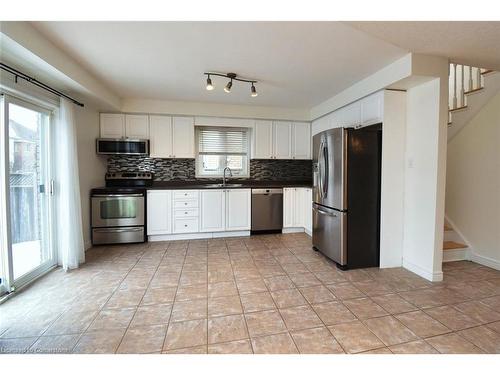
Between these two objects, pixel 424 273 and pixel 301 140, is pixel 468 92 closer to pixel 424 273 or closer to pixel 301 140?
pixel 424 273

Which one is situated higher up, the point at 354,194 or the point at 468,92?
the point at 468,92

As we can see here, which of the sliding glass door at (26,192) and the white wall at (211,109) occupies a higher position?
the white wall at (211,109)

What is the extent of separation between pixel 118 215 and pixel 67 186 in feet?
3.46

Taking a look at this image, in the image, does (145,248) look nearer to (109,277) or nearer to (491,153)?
(109,277)

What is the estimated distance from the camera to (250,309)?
2.07m

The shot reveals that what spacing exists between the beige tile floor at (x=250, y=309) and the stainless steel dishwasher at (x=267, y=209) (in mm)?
1257

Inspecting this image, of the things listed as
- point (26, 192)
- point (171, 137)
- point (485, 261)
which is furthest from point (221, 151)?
point (485, 261)

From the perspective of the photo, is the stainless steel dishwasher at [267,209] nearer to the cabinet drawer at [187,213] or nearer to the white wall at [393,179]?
the cabinet drawer at [187,213]

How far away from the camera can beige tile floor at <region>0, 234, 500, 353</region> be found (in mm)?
1635

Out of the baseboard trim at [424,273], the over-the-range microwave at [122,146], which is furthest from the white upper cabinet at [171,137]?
the baseboard trim at [424,273]

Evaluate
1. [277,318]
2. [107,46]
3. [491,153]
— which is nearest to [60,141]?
[107,46]

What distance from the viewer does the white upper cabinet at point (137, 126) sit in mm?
4188

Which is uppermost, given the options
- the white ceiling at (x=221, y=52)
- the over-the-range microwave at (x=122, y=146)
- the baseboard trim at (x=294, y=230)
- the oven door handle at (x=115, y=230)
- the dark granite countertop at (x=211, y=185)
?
the white ceiling at (x=221, y=52)

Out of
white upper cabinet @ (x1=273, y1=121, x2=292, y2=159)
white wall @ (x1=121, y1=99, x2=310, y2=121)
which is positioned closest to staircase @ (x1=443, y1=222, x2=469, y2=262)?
white upper cabinet @ (x1=273, y1=121, x2=292, y2=159)
